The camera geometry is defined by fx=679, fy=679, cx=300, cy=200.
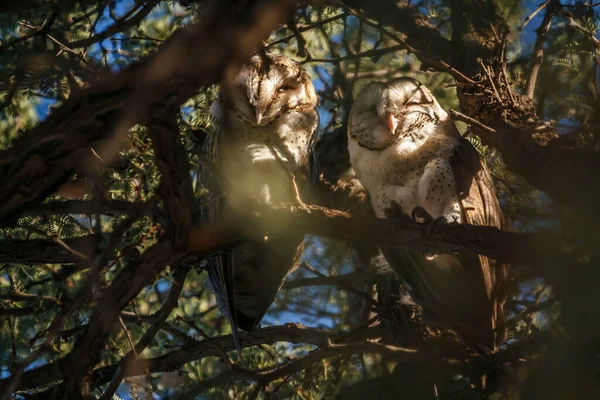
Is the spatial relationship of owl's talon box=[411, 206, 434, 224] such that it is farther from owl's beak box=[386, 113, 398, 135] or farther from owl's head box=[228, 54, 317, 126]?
owl's head box=[228, 54, 317, 126]

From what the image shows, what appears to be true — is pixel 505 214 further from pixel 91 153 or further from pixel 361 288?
pixel 91 153

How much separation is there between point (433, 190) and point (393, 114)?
1.71 ft

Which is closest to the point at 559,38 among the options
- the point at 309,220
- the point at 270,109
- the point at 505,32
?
the point at 505,32

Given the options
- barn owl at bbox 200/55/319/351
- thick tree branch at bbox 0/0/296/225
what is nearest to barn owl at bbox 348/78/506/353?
barn owl at bbox 200/55/319/351

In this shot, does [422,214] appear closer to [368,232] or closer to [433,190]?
[433,190]

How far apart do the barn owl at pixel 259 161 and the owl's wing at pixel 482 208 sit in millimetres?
887

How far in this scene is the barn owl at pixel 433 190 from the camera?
346cm

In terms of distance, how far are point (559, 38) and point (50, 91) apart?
2670mm

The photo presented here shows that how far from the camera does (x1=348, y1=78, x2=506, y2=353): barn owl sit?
136 inches

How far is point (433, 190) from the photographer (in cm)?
343

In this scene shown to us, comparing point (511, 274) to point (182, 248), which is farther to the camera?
point (511, 274)

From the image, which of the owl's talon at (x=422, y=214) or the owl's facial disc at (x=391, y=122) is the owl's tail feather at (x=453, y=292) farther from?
the owl's facial disc at (x=391, y=122)

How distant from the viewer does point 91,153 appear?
2.31m

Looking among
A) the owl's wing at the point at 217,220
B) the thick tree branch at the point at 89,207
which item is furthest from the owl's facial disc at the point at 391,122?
the thick tree branch at the point at 89,207
